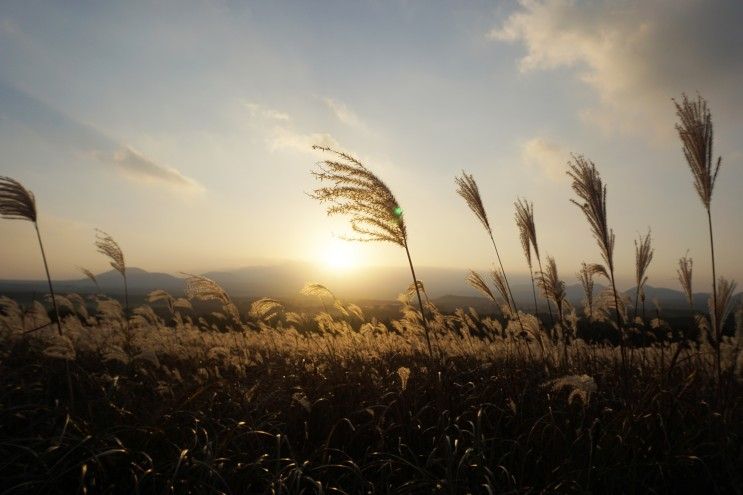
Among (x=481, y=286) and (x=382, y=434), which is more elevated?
(x=481, y=286)

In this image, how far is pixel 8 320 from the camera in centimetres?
717

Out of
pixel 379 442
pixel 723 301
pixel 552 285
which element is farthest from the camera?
pixel 552 285

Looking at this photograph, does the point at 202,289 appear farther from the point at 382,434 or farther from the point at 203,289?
the point at 382,434

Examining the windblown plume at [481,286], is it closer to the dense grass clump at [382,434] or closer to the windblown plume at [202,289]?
the dense grass clump at [382,434]

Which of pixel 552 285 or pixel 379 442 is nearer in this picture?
pixel 379 442

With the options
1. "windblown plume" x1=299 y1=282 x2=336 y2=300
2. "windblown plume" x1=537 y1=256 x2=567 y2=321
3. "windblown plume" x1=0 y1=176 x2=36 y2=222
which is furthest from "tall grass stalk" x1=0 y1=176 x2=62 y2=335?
"windblown plume" x1=537 y1=256 x2=567 y2=321

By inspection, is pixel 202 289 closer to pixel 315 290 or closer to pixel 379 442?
pixel 315 290

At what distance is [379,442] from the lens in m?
3.18

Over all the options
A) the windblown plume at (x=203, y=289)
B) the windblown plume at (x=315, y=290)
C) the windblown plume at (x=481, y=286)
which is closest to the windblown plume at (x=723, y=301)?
the windblown plume at (x=481, y=286)

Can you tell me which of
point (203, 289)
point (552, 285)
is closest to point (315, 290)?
point (203, 289)

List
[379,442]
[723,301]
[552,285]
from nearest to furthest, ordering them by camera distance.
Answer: [379,442]
[723,301]
[552,285]

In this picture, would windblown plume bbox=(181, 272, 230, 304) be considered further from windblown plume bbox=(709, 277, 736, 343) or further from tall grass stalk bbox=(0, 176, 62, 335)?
windblown plume bbox=(709, 277, 736, 343)

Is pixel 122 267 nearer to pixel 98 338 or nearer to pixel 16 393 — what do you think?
pixel 98 338

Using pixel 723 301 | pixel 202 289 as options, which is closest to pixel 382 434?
pixel 723 301
